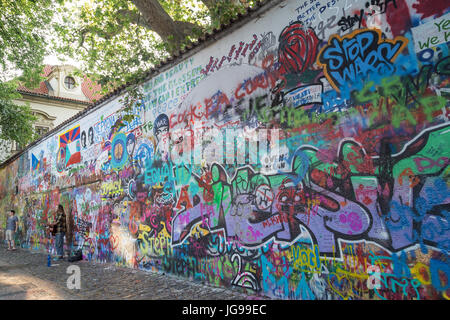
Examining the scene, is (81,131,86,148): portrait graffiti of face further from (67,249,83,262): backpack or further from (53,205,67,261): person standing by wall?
(67,249,83,262): backpack

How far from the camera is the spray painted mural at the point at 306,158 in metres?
3.34

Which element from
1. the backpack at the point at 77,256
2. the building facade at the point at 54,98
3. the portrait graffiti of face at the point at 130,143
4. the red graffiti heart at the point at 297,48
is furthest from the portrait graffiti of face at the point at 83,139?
the building facade at the point at 54,98

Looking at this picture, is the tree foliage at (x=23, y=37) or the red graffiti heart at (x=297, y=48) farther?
the tree foliage at (x=23, y=37)

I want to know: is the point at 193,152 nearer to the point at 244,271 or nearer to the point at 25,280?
the point at 244,271

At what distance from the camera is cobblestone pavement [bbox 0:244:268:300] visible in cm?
530

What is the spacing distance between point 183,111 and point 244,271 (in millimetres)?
3424

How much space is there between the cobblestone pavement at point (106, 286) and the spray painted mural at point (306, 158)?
280 mm

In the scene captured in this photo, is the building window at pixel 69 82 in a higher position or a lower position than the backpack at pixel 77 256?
higher

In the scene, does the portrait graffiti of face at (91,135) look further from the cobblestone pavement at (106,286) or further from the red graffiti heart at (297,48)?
the red graffiti heart at (297,48)

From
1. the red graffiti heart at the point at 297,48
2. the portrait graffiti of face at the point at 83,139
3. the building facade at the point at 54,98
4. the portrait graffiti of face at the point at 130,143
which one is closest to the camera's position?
the red graffiti heart at the point at 297,48

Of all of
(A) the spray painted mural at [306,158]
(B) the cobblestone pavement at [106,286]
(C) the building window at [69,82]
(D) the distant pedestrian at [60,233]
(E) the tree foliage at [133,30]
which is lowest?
(B) the cobblestone pavement at [106,286]

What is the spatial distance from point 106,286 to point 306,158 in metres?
4.53

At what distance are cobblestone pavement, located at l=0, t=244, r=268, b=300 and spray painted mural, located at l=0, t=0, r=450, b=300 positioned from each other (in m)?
0.28

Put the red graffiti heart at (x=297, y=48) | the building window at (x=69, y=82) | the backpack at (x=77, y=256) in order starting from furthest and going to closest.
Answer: the building window at (x=69, y=82), the backpack at (x=77, y=256), the red graffiti heart at (x=297, y=48)
